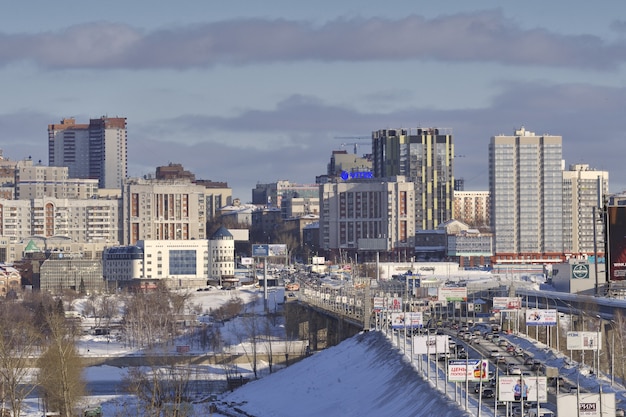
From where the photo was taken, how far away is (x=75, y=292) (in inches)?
6727

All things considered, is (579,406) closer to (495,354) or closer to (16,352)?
(495,354)

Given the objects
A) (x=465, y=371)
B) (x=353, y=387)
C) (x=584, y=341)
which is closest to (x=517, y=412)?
(x=465, y=371)

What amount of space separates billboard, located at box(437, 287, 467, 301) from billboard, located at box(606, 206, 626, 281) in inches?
1519

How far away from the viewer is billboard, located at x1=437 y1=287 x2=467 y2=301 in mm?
101375

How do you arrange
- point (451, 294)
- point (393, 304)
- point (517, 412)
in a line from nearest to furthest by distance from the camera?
point (517, 412) < point (393, 304) < point (451, 294)

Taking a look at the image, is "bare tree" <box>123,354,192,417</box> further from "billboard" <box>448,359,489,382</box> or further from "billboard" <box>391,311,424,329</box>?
"billboard" <box>448,359,489,382</box>

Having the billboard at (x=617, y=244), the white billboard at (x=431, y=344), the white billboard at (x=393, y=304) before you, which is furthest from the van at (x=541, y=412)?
A: the white billboard at (x=393, y=304)

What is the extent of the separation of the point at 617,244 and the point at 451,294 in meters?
39.5

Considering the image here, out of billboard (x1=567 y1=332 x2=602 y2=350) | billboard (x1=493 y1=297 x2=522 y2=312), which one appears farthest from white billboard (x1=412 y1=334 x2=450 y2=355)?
billboard (x1=493 y1=297 x2=522 y2=312)

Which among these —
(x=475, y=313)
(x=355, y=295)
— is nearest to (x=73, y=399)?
(x=355, y=295)

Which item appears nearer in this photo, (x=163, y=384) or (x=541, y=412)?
(x=541, y=412)

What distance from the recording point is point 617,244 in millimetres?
62812

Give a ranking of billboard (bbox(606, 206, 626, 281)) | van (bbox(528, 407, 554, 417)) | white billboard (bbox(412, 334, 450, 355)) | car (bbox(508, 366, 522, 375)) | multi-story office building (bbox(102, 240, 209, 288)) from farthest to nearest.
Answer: multi-story office building (bbox(102, 240, 209, 288)) → white billboard (bbox(412, 334, 450, 355)) → billboard (bbox(606, 206, 626, 281)) → car (bbox(508, 366, 522, 375)) → van (bbox(528, 407, 554, 417))

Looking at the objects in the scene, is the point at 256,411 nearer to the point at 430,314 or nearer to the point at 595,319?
the point at 595,319
